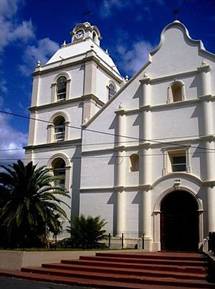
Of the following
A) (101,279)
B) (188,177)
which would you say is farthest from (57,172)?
(101,279)

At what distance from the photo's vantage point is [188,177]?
22.1 meters

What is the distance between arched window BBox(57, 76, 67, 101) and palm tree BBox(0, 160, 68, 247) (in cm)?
1171

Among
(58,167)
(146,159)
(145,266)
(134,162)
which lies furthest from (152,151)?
(145,266)

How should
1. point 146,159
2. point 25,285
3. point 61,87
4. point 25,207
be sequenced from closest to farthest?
point 25,285, point 25,207, point 146,159, point 61,87

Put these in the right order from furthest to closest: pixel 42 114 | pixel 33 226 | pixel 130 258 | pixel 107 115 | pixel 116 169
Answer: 1. pixel 42 114
2. pixel 107 115
3. pixel 116 169
4. pixel 33 226
5. pixel 130 258

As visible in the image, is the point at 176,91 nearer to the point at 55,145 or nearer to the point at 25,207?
the point at 55,145

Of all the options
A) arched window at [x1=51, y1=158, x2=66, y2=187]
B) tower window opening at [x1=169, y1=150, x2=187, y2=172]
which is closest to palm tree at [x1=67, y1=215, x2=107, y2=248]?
tower window opening at [x1=169, y1=150, x2=187, y2=172]

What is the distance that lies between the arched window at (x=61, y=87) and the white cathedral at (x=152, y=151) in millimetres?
2171

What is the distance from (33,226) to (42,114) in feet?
46.5

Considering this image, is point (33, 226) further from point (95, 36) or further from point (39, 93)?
point (95, 36)

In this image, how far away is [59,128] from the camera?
31.0m

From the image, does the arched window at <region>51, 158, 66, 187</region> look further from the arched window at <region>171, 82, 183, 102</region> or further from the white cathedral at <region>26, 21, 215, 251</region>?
the arched window at <region>171, 82, 183, 102</region>

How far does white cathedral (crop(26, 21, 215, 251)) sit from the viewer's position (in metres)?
22.2

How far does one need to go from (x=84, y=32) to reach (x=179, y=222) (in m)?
21.4
